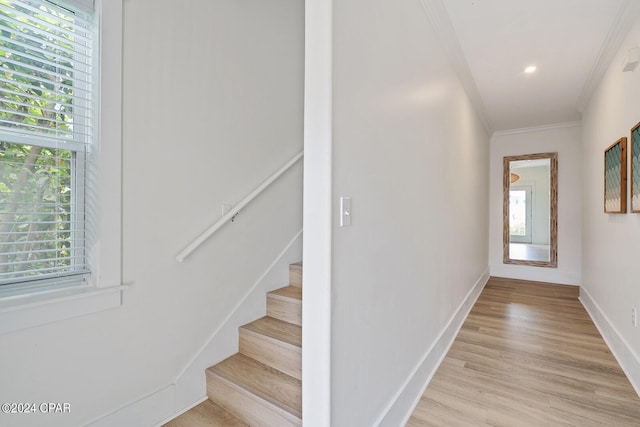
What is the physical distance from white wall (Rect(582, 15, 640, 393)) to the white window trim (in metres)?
3.24

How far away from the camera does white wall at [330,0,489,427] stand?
124cm

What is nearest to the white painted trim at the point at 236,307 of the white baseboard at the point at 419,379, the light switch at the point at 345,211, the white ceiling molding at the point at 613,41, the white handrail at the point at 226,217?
the white handrail at the point at 226,217

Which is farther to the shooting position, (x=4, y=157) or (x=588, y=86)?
(x=588, y=86)

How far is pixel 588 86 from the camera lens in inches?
136

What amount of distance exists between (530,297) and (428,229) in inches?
124

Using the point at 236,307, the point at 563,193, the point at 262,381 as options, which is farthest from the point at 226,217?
the point at 563,193

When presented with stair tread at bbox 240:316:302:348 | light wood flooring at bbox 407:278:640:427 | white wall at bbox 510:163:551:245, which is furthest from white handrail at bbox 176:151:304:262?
white wall at bbox 510:163:551:245

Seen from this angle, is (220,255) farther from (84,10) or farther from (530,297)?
(530,297)

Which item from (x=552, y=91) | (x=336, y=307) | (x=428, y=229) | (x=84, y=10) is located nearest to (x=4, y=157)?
(x=84, y=10)

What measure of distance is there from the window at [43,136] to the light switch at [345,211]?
4.10ft

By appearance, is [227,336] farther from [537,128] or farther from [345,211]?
[537,128]

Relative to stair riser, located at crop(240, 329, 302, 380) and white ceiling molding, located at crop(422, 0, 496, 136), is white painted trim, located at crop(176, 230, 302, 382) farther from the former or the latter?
white ceiling molding, located at crop(422, 0, 496, 136)

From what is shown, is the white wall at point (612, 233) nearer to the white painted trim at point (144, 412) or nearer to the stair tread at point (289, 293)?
the stair tread at point (289, 293)

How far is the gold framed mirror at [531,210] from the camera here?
5.16m
